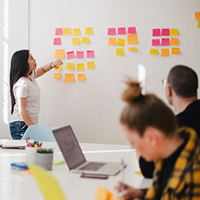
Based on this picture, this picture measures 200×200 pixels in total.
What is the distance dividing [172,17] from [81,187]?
2600 millimetres

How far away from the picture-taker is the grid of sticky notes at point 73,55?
3.62 m

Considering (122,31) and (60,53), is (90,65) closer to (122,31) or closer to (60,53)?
(60,53)

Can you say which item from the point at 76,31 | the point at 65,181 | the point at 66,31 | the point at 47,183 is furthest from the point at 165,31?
the point at 47,183

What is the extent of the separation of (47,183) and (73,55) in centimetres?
295

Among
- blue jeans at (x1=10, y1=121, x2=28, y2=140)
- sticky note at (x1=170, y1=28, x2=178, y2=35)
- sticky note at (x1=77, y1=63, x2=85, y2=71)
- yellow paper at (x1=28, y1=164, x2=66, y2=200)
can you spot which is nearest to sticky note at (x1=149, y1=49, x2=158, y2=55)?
sticky note at (x1=170, y1=28, x2=178, y2=35)

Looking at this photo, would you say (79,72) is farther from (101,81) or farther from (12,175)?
(12,175)

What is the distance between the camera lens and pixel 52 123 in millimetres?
3771

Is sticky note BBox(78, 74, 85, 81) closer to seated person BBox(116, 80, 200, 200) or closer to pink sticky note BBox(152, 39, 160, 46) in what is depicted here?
pink sticky note BBox(152, 39, 160, 46)

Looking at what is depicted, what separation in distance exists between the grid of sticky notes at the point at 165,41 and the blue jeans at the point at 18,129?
160cm

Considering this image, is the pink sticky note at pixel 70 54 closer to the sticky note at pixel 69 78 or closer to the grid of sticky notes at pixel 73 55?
the grid of sticky notes at pixel 73 55

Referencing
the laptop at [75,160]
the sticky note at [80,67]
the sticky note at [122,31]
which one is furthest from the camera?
the sticky note at [80,67]

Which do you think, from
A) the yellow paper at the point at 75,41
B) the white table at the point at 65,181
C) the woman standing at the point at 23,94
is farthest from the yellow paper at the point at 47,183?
the yellow paper at the point at 75,41

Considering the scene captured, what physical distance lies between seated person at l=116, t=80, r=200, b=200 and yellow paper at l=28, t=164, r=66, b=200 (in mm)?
271

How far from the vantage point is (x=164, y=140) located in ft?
3.12
